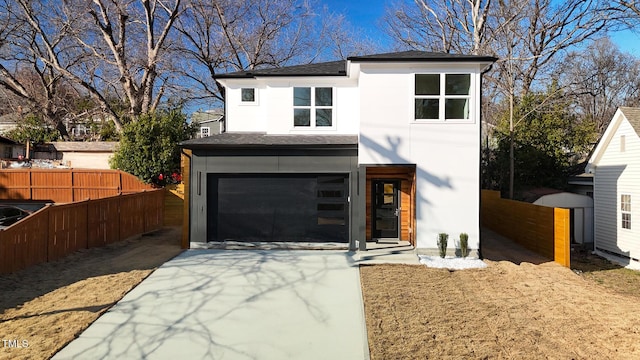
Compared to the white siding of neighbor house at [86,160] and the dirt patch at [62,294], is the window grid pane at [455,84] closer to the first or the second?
the dirt patch at [62,294]

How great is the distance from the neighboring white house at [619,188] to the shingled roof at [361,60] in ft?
26.4

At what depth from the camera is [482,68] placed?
10078 millimetres

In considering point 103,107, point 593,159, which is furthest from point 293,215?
point 103,107

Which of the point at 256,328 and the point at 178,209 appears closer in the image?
the point at 256,328

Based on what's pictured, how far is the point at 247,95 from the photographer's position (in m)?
13.3

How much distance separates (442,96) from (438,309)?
6.00 metres

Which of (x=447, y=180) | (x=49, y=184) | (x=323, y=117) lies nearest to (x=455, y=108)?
(x=447, y=180)

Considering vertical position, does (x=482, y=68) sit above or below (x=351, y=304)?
above

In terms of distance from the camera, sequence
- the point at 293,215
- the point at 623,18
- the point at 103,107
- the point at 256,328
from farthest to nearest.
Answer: the point at 103,107, the point at 623,18, the point at 293,215, the point at 256,328

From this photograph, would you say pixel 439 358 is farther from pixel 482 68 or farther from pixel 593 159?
pixel 593 159

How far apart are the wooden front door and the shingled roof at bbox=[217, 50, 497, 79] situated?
3787 millimetres

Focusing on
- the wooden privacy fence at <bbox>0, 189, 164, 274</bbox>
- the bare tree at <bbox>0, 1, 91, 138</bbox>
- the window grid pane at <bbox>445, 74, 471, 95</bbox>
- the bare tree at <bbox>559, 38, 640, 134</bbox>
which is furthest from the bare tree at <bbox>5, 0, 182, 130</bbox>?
the bare tree at <bbox>559, 38, 640, 134</bbox>

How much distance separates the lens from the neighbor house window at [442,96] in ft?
32.9

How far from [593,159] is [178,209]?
17780mm
